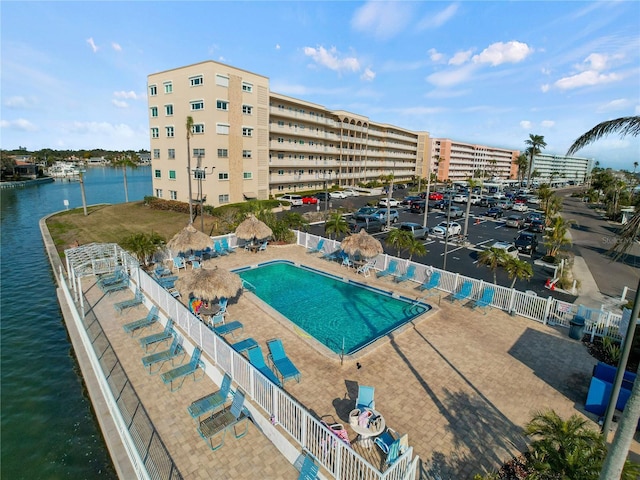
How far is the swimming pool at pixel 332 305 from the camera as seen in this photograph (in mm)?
14000

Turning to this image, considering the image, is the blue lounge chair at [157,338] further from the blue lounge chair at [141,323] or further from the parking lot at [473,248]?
the parking lot at [473,248]

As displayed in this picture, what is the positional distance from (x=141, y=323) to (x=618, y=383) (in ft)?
47.3

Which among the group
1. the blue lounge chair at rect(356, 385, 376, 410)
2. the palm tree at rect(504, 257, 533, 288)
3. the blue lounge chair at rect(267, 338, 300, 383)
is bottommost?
the blue lounge chair at rect(267, 338, 300, 383)

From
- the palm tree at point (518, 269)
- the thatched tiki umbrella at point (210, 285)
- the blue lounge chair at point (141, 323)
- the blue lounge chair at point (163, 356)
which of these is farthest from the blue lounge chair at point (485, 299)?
the blue lounge chair at point (141, 323)

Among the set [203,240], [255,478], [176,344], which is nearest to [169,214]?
[203,240]

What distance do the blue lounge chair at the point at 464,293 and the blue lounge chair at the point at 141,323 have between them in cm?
1330

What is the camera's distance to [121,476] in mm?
7203

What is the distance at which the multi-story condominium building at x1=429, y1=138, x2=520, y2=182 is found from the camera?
10781 centimetres

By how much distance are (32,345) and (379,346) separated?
14083mm

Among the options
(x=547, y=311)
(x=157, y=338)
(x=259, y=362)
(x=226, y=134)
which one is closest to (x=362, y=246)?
(x=547, y=311)

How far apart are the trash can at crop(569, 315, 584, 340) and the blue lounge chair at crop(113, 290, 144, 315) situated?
1783 centimetres

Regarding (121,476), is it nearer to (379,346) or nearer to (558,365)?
(379,346)

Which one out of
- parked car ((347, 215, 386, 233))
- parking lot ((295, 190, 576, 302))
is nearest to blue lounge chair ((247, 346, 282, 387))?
parking lot ((295, 190, 576, 302))

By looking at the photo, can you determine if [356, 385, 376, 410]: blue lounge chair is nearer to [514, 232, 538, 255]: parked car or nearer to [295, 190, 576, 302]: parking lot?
[295, 190, 576, 302]: parking lot
